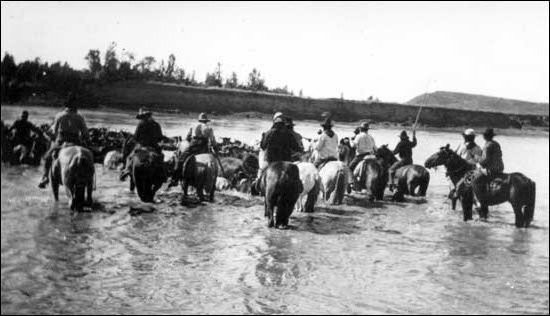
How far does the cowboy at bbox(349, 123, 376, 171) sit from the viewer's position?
17000 mm

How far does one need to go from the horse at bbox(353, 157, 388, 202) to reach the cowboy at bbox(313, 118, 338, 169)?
1.38m

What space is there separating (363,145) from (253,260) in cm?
937

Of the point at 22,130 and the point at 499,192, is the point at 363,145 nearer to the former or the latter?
the point at 499,192

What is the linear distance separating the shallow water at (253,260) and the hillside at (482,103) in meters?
54.5

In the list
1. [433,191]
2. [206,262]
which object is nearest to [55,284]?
[206,262]

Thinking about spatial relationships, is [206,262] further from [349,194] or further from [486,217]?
[349,194]

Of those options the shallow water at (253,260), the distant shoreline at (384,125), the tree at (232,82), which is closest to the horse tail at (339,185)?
the shallow water at (253,260)

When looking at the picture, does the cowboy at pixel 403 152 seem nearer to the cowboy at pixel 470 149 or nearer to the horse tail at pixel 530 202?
the cowboy at pixel 470 149

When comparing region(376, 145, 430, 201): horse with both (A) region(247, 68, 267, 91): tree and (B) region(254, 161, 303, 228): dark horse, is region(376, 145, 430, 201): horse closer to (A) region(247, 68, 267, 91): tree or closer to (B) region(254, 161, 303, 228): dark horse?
(B) region(254, 161, 303, 228): dark horse

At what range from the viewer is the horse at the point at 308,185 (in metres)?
12.6

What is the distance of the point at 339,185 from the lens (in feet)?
46.3

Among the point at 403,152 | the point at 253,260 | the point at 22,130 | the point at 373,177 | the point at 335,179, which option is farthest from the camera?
the point at 403,152

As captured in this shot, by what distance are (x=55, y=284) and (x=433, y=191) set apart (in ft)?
47.8

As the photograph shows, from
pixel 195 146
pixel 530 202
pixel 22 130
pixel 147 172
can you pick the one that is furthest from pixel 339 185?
pixel 22 130
